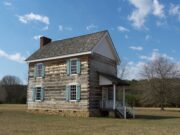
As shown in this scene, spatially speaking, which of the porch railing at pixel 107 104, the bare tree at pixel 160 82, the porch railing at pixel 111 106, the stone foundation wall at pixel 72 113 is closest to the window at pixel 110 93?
the porch railing at pixel 111 106

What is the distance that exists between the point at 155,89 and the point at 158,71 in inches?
151

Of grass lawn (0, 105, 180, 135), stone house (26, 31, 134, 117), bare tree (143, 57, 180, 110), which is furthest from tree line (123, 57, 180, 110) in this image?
grass lawn (0, 105, 180, 135)

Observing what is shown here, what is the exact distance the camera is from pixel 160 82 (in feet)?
163

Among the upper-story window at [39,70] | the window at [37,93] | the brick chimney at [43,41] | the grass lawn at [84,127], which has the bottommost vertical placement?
the grass lawn at [84,127]

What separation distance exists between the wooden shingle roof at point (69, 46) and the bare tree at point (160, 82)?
78.6 feet

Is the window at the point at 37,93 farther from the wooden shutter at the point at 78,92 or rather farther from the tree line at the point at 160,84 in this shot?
the tree line at the point at 160,84

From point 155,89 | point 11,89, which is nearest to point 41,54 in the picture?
point 155,89

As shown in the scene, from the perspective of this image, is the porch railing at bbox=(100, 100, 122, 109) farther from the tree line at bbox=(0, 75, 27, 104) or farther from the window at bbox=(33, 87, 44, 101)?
the tree line at bbox=(0, 75, 27, 104)

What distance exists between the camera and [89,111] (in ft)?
84.7

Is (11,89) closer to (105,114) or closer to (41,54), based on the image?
(41,54)

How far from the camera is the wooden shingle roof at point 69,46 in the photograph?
27312 millimetres

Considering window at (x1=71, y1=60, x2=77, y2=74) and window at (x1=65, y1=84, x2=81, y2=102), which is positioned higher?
window at (x1=71, y1=60, x2=77, y2=74)

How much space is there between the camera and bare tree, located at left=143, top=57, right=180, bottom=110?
49562 mm

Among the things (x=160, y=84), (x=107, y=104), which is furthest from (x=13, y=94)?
(x=107, y=104)
